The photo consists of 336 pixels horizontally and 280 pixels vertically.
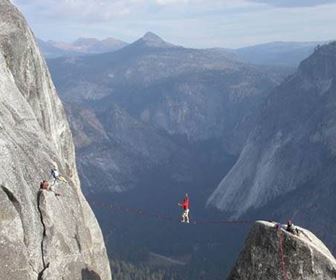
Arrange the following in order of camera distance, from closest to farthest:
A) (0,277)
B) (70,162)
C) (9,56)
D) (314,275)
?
(0,277) → (314,275) → (9,56) → (70,162)

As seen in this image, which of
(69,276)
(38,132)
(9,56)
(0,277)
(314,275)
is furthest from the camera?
(9,56)

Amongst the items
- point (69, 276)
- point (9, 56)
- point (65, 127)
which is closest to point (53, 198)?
point (69, 276)

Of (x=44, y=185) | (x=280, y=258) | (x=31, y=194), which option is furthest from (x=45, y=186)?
(x=280, y=258)

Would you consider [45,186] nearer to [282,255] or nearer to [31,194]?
[31,194]

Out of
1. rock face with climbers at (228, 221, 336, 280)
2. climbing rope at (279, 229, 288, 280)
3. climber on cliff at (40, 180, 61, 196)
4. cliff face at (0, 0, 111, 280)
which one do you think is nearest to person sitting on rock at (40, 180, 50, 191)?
climber on cliff at (40, 180, 61, 196)

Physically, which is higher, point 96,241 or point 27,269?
point 27,269

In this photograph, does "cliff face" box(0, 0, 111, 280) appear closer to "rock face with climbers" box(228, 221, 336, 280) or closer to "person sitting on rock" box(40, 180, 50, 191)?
"person sitting on rock" box(40, 180, 50, 191)

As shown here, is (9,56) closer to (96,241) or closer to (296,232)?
(96,241)
